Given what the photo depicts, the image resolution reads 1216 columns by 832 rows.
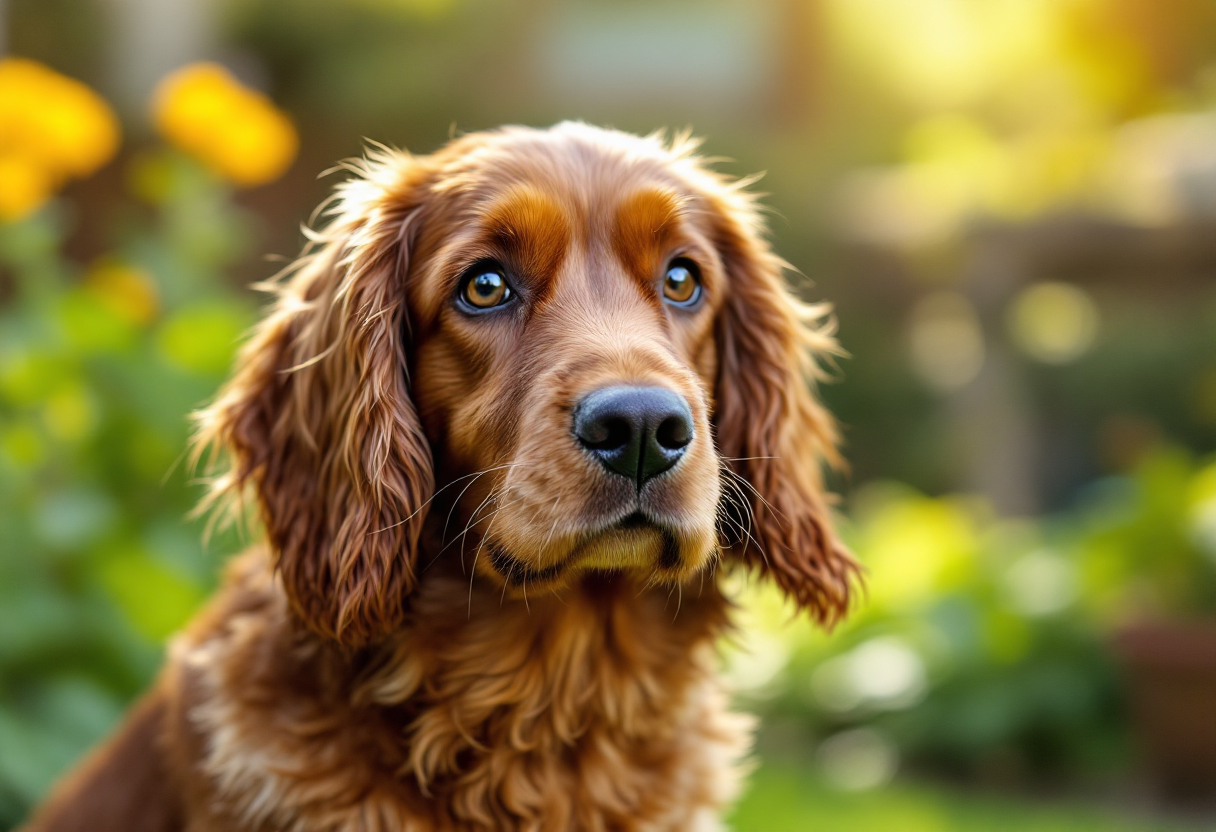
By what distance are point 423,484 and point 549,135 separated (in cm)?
86

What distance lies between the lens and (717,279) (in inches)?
120

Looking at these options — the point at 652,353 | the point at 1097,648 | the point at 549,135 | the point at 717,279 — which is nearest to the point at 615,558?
the point at 652,353

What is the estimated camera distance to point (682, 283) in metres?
2.97

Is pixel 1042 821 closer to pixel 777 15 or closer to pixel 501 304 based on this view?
pixel 501 304

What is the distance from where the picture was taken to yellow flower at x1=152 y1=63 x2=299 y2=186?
522cm

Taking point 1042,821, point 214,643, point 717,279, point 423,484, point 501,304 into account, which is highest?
point 717,279

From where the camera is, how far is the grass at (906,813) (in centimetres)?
483

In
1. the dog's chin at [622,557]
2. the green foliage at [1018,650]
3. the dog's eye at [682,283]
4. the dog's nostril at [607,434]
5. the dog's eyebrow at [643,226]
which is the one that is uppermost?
the dog's eyebrow at [643,226]

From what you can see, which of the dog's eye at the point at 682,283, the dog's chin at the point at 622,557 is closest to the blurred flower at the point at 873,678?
the dog's eye at the point at 682,283

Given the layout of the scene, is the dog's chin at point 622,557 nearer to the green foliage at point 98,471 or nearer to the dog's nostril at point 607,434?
A: the dog's nostril at point 607,434

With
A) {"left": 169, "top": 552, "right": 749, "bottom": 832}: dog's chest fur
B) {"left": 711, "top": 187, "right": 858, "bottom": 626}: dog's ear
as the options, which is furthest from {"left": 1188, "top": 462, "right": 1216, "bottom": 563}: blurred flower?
{"left": 169, "top": 552, "right": 749, "bottom": 832}: dog's chest fur

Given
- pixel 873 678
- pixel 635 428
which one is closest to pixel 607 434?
pixel 635 428

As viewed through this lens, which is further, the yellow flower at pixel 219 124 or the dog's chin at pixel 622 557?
the yellow flower at pixel 219 124

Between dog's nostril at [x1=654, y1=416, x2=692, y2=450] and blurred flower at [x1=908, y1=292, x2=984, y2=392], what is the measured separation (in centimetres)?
517
